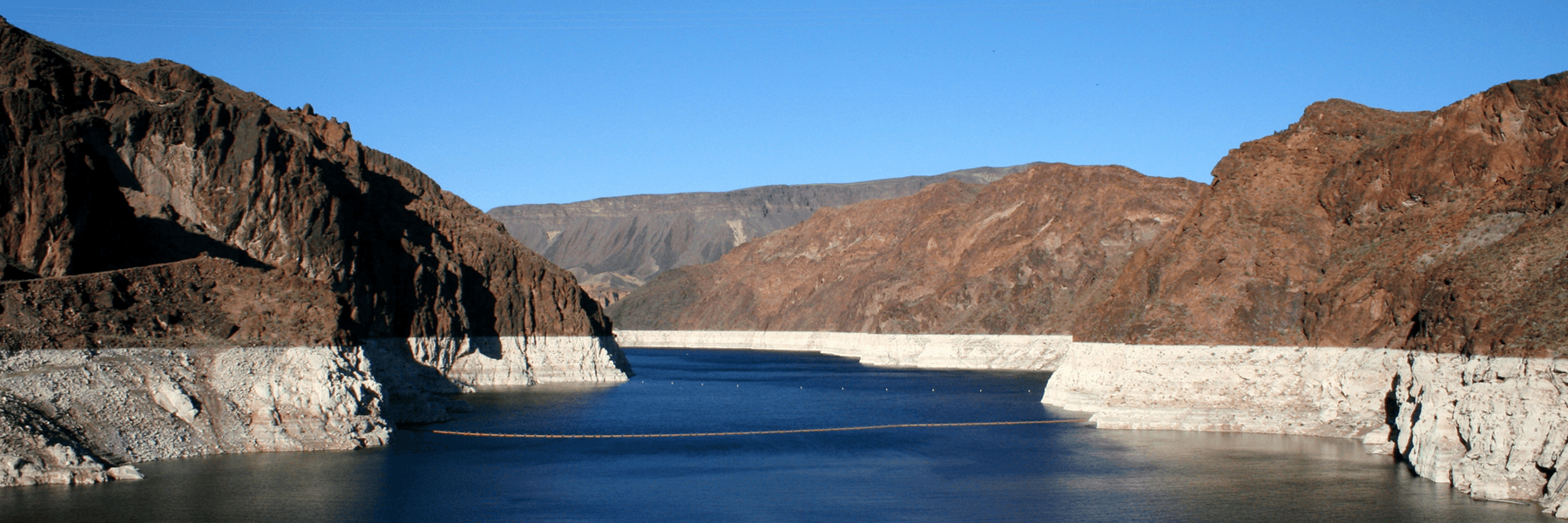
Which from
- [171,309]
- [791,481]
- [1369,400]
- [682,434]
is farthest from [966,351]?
[171,309]

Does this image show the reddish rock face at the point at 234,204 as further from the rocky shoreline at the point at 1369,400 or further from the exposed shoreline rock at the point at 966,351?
the exposed shoreline rock at the point at 966,351

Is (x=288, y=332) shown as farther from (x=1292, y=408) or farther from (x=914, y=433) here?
(x=1292, y=408)

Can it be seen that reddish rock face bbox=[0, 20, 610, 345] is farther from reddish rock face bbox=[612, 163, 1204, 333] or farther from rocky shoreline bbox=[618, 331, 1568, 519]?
reddish rock face bbox=[612, 163, 1204, 333]

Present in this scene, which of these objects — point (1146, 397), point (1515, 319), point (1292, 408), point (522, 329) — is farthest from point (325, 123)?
point (1515, 319)

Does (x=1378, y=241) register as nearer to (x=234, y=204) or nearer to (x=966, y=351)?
(x=234, y=204)

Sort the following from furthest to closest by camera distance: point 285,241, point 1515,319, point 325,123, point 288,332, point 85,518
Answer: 1. point 325,123
2. point 285,241
3. point 288,332
4. point 1515,319
5. point 85,518

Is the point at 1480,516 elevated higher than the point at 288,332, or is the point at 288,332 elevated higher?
the point at 288,332
